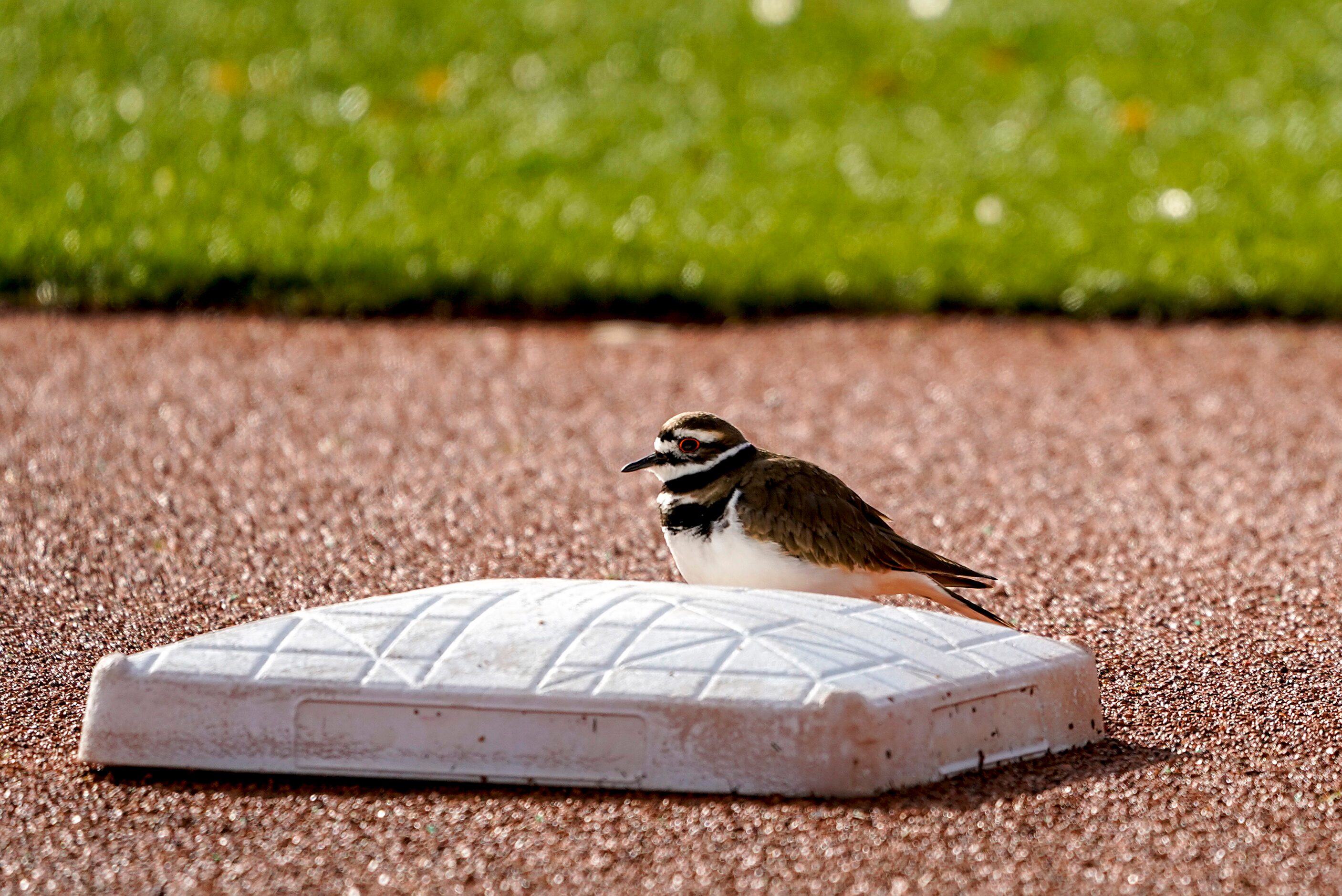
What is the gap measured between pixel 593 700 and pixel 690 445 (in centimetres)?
92

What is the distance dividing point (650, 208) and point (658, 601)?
15.9 ft

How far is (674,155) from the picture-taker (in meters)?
8.70

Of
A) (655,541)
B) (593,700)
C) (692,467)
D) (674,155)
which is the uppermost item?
(674,155)

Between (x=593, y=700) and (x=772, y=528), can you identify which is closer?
(x=593, y=700)

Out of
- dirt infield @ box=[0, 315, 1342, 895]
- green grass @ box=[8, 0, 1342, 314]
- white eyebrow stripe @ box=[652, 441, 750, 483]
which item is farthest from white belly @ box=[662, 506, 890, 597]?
green grass @ box=[8, 0, 1342, 314]

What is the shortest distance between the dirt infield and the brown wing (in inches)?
16.1

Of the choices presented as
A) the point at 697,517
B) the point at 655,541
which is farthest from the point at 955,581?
the point at 655,541

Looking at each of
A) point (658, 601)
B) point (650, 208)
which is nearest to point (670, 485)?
point (658, 601)

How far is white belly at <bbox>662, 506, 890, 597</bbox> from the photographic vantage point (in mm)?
3586

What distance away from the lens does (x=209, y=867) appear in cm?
268

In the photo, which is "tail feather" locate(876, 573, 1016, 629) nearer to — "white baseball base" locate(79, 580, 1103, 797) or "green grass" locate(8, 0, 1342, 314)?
"white baseball base" locate(79, 580, 1103, 797)

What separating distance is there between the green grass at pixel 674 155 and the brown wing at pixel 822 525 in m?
3.44

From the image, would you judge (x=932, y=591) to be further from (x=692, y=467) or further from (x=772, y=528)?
(x=692, y=467)

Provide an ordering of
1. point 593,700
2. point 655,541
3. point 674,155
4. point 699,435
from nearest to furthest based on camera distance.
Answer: point 593,700
point 699,435
point 655,541
point 674,155
